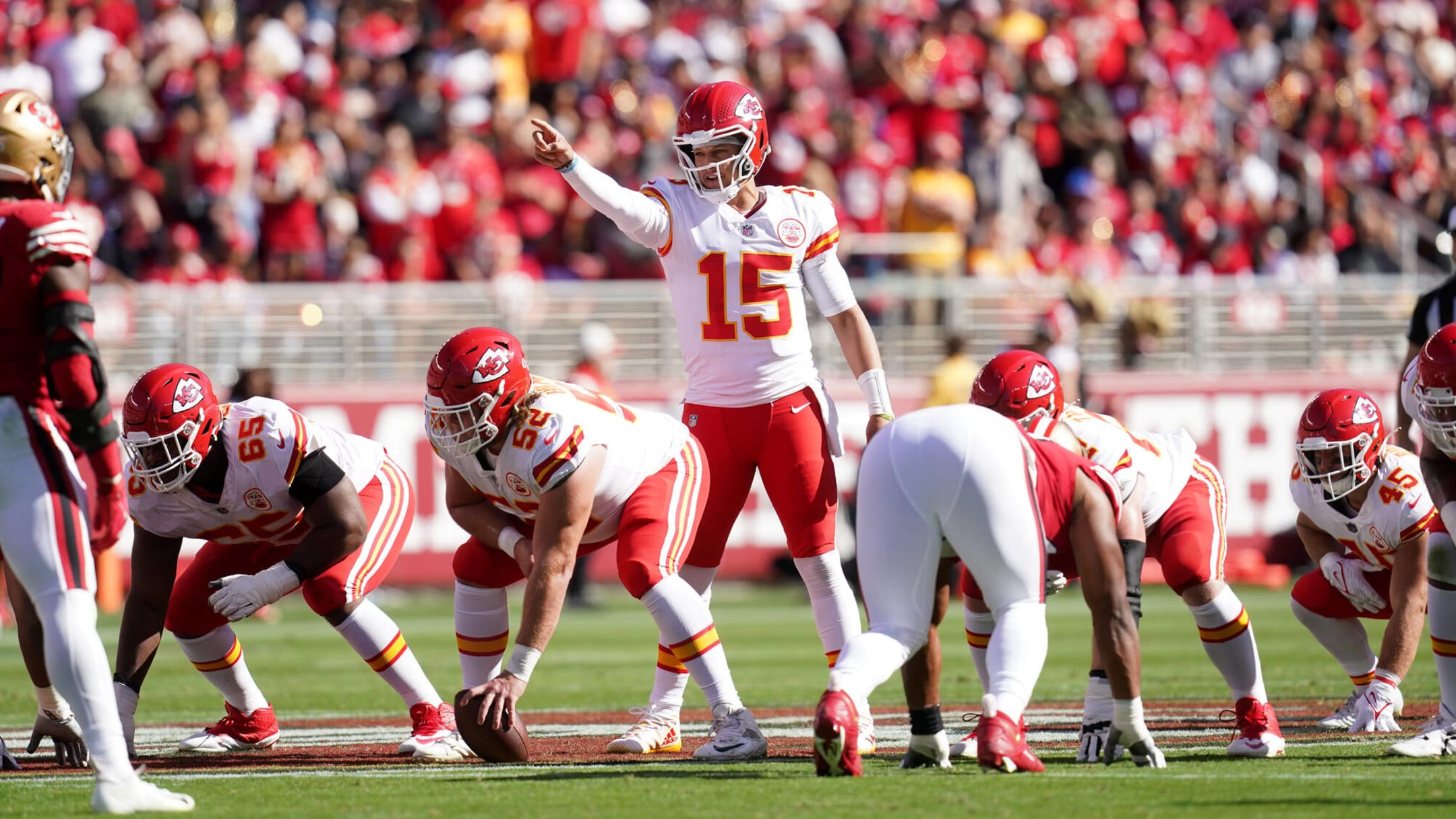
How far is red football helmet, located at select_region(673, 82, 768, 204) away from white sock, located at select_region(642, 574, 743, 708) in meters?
1.55

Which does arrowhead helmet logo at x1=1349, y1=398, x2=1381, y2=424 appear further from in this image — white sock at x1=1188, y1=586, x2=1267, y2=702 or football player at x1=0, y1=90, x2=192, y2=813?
football player at x1=0, y1=90, x2=192, y2=813

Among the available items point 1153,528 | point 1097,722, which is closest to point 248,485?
point 1097,722

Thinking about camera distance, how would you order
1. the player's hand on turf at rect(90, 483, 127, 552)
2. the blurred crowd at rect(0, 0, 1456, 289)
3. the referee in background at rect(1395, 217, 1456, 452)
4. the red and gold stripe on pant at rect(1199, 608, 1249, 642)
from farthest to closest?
the blurred crowd at rect(0, 0, 1456, 289) < the referee in background at rect(1395, 217, 1456, 452) < the red and gold stripe on pant at rect(1199, 608, 1249, 642) < the player's hand on turf at rect(90, 483, 127, 552)

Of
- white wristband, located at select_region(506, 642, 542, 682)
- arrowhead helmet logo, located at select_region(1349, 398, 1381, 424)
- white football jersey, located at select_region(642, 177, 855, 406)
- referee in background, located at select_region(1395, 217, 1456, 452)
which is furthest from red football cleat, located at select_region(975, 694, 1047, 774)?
referee in background, located at select_region(1395, 217, 1456, 452)

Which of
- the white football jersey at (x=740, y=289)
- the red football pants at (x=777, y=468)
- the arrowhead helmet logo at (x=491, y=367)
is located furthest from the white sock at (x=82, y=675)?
the white football jersey at (x=740, y=289)

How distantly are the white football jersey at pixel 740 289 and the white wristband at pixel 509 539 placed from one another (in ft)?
3.08

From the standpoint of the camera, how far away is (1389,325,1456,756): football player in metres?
6.23

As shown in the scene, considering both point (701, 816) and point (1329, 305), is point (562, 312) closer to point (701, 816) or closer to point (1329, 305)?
point (1329, 305)

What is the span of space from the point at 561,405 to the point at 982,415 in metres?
1.68

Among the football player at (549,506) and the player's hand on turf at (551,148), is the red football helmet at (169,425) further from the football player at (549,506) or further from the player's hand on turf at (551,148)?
the player's hand on turf at (551,148)

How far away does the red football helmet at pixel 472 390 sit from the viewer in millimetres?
6258

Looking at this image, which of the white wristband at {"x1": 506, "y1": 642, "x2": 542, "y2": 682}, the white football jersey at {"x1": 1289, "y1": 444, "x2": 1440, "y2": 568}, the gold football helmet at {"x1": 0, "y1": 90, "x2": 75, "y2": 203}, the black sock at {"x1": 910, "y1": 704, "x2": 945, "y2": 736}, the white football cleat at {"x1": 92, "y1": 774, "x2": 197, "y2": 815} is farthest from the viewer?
the white football jersey at {"x1": 1289, "y1": 444, "x2": 1440, "y2": 568}

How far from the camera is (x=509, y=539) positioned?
21.8 ft

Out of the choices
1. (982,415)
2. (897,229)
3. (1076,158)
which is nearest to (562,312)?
(897,229)
